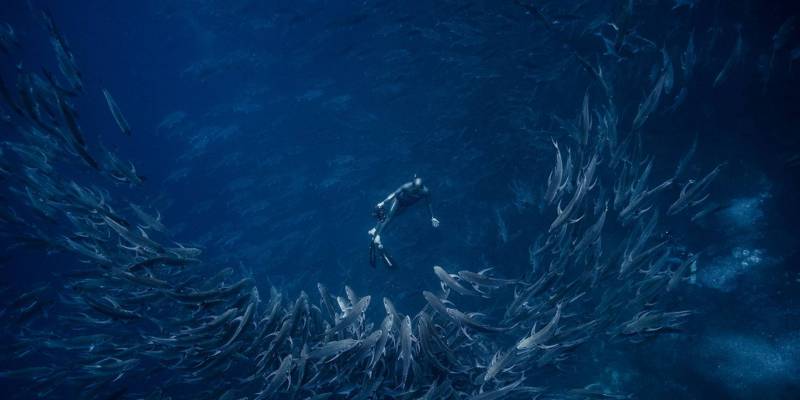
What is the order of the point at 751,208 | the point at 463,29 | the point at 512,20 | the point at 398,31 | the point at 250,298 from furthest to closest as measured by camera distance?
the point at 398,31
the point at 463,29
the point at 512,20
the point at 751,208
the point at 250,298

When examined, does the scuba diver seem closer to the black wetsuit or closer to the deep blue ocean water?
the black wetsuit

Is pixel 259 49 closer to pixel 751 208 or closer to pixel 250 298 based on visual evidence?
pixel 250 298

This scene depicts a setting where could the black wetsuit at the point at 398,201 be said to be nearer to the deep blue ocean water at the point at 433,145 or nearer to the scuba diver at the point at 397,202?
the scuba diver at the point at 397,202

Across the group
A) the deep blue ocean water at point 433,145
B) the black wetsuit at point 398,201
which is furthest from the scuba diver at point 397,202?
the deep blue ocean water at point 433,145

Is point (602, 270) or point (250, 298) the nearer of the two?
point (602, 270)

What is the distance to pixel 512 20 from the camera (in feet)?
37.6

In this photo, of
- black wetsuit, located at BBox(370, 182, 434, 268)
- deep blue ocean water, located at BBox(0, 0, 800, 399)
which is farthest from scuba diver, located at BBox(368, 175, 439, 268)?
deep blue ocean water, located at BBox(0, 0, 800, 399)

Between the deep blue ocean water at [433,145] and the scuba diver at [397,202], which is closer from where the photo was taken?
the scuba diver at [397,202]

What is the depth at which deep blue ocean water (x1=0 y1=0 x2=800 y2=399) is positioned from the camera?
7863 millimetres

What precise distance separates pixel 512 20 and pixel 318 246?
40.4 feet

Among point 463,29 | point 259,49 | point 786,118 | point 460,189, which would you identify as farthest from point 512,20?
point 259,49

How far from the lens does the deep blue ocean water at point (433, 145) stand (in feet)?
25.8

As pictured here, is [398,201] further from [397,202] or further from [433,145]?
[433,145]

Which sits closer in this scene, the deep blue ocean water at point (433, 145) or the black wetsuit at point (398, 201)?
the black wetsuit at point (398, 201)
